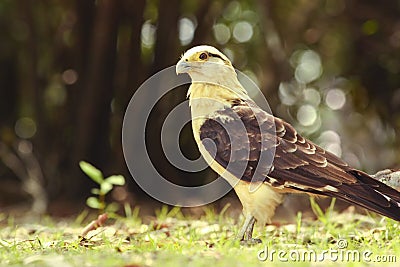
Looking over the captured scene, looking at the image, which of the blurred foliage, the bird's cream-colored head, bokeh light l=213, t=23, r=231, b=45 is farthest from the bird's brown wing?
bokeh light l=213, t=23, r=231, b=45

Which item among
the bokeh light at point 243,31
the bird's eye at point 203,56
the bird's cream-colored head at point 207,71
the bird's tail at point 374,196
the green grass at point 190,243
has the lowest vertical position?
the green grass at point 190,243

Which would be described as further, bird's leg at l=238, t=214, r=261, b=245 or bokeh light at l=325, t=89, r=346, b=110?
bokeh light at l=325, t=89, r=346, b=110

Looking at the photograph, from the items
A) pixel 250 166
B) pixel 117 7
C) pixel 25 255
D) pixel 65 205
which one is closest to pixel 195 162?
pixel 65 205

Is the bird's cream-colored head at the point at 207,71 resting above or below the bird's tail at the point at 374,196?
above

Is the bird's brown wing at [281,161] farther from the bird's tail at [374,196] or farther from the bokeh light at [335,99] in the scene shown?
the bokeh light at [335,99]

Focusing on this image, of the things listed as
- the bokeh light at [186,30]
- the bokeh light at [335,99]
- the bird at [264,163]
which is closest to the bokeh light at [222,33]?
the bokeh light at [186,30]

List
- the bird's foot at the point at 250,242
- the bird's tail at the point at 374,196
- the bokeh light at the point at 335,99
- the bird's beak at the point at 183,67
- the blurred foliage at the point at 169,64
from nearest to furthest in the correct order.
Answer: the bird's tail at the point at 374,196, the bird's foot at the point at 250,242, the bird's beak at the point at 183,67, the blurred foliage at the point at 169,64, the bokeh light at the point at 335,99

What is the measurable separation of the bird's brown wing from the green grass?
294 mm

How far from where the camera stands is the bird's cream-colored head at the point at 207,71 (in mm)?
4059

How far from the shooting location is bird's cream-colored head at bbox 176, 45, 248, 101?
160 inches

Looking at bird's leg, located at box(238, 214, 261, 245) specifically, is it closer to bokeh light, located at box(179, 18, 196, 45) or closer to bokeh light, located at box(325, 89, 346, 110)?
bokeh light, located at box(179, 18, 196, 45)

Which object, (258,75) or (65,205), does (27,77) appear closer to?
(65,205)

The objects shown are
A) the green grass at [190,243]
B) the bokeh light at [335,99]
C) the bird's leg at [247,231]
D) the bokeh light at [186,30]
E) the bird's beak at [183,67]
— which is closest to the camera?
the green grass at [190,243]

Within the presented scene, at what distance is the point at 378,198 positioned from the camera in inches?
133
